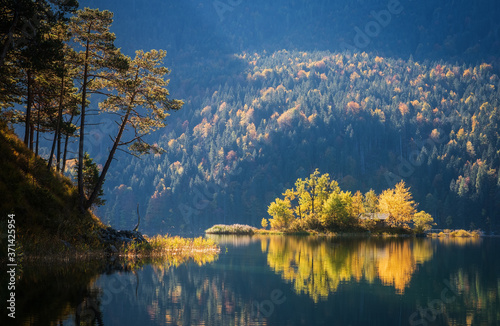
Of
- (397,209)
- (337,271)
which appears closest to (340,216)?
Answer: (397,209)

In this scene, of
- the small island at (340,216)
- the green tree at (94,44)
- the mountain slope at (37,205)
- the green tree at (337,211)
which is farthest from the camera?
the small island at (340,216)

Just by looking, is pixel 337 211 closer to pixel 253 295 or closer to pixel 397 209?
pixel 397 209

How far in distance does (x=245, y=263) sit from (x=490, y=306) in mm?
18680

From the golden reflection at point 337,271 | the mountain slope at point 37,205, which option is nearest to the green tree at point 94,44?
the mountain slope at point 37,205

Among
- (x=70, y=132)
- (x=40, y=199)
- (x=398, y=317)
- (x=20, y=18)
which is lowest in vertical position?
(x=398, y=317)

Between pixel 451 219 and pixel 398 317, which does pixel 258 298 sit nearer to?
pixel 398 317

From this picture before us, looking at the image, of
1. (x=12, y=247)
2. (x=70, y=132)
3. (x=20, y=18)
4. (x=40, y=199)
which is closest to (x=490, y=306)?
(x=12, y=247)

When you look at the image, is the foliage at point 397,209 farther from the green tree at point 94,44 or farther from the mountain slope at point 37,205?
the green tree at point 94,44

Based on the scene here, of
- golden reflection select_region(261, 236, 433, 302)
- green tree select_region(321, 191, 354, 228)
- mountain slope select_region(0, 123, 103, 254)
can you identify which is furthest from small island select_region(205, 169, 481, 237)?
mountain slope select_region(0, 123, 103, 254)

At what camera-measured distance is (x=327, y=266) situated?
1219 inches

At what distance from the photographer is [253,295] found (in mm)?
20484

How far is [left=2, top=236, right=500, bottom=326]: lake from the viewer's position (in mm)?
15906

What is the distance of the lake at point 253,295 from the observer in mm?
15906

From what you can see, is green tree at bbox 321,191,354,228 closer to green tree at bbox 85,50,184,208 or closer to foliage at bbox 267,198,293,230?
foliage at bbox 267,198,293,230
